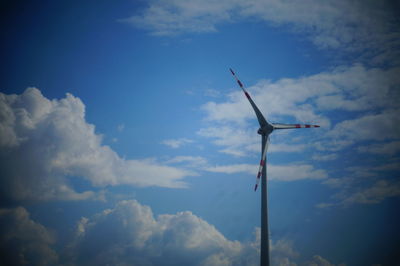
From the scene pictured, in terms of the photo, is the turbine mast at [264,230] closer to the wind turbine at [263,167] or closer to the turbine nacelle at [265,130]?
the wind turbine at [263,167]

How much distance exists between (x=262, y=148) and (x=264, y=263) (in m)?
24.9

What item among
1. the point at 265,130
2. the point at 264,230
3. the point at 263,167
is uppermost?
the point at 265,130

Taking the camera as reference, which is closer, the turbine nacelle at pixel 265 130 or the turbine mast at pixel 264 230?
the turbine mast at pixel 264 230

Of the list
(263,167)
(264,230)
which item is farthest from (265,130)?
(264,230)

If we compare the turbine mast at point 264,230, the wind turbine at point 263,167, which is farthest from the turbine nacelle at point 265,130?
the turbine mast at point 264,230

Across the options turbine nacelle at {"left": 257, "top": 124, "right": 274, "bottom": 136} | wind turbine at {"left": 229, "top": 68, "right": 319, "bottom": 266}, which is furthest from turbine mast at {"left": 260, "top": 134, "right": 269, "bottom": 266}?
turbine nacelle at {"left": 257, "top": 124, "right": 274, "bottom": 136}

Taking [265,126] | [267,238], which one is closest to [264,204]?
[267,238]

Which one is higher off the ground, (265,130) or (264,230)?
(265,130)

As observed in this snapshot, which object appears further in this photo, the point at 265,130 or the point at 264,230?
the point at 265,130

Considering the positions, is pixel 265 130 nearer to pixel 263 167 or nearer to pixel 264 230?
pixel 263 167

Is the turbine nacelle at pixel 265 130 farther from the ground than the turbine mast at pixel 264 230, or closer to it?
farther from the ground

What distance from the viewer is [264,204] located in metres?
50.2

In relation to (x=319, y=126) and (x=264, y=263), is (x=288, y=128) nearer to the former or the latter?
(x=319, y=126)

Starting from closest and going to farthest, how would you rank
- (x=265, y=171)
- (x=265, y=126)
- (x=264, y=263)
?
(x=264, y=263) < (x=265, y=171) < (x=265, y=126)
